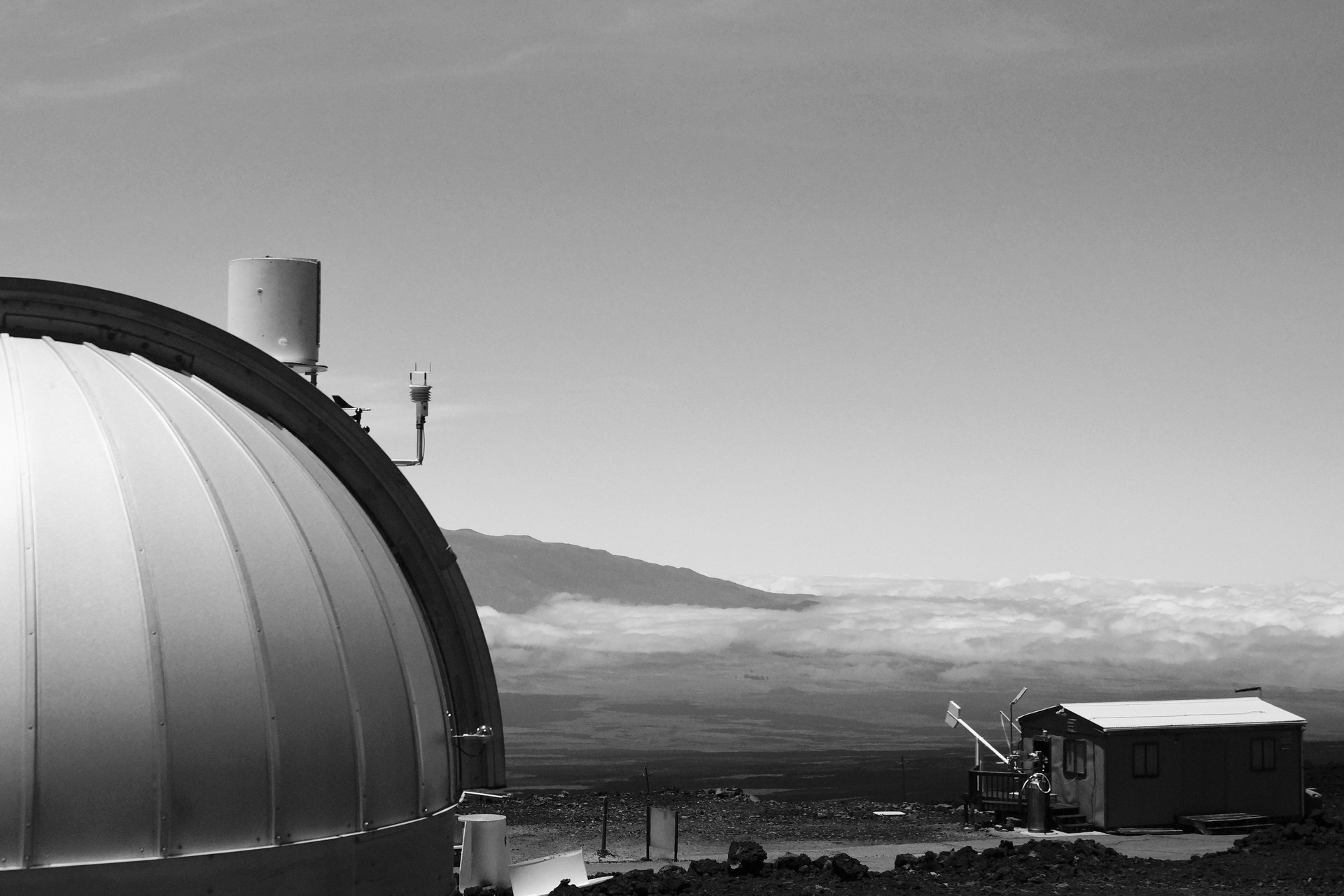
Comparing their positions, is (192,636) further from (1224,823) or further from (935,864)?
(1224,823)

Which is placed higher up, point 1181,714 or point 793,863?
point 1181,714

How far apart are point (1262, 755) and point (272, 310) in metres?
29.1

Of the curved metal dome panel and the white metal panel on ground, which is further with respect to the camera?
the white metal panel on ground

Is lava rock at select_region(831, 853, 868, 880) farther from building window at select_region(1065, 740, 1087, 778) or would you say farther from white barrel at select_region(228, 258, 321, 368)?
white barrel at select_region(228, 258, 321, 368)

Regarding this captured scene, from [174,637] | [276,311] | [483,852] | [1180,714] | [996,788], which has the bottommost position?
[996,788]

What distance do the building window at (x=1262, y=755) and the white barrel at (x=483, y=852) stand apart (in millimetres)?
26133

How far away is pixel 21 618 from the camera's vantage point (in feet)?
24.5

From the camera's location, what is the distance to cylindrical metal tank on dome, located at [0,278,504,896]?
7426 mm

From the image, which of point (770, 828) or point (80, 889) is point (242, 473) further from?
point (770, 828)

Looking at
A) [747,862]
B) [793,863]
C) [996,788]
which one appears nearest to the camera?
[747,862]

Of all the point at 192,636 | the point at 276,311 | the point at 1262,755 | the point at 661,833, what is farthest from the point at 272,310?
the point at 1262,755

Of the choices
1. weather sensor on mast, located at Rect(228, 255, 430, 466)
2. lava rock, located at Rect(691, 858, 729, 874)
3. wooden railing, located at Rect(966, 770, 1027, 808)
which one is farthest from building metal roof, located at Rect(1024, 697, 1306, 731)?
weather sensor on mast, located at Rect(228, 255, 430, 466)

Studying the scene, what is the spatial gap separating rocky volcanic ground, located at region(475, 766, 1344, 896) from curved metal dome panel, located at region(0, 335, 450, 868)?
7905 millimetres

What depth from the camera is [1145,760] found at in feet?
106
